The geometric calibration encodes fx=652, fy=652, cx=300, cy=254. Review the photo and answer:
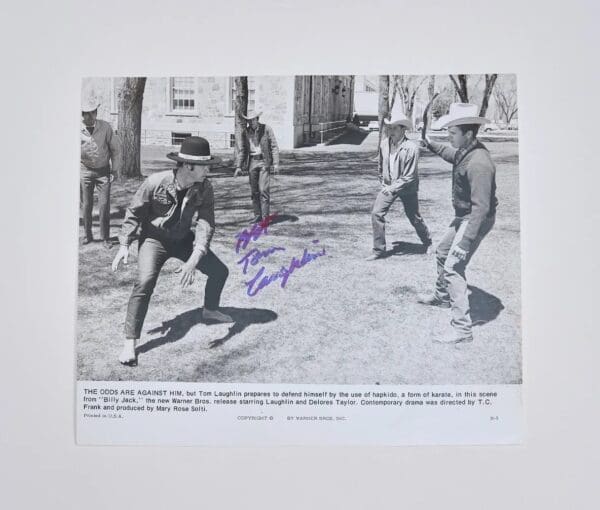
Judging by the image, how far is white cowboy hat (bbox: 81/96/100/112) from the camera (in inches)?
130

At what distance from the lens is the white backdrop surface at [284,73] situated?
314 cm

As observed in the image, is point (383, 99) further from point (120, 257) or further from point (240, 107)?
point (120, 257)

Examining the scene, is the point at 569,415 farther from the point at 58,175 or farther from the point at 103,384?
the point at 58,175

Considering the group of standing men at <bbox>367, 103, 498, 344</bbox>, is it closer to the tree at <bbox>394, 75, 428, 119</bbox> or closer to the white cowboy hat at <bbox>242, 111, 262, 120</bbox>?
the tree at <bbox>394, 75, 428, 119</bbox>

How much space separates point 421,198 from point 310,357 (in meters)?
0.98

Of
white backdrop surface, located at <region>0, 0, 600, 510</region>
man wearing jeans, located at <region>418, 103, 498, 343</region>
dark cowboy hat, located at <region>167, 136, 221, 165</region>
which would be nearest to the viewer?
white backdrop surface, located at <region>0, 0, 600, 510</region>

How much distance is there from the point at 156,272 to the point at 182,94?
91cm

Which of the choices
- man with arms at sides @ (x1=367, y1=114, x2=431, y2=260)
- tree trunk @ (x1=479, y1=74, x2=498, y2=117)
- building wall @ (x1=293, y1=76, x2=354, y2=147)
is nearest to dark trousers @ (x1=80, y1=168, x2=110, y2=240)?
building wall @ (x1=293, y1=76, x2=354, y2=147)

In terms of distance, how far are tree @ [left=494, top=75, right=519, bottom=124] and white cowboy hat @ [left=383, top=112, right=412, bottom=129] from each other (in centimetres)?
44

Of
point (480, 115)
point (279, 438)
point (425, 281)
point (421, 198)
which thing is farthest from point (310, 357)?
point (480, 115)

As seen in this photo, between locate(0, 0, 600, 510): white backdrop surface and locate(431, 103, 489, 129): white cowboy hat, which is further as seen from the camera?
locate(431, 103, 489, 129): white cowboy hat
